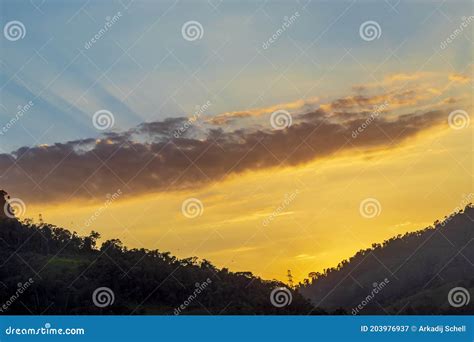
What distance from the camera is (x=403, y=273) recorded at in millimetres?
176000

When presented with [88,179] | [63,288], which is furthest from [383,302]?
[88,179]

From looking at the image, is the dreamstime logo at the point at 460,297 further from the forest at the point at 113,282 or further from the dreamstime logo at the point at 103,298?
the dreamstime logo at the point at 103,298

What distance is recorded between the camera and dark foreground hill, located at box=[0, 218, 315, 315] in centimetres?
7231

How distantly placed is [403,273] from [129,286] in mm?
111383

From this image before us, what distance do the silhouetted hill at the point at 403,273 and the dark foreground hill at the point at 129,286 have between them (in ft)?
229

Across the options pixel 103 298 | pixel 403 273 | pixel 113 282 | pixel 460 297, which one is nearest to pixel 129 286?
pixel 113 282

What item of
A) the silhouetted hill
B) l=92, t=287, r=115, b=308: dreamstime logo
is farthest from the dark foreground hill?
the silhouetted hill

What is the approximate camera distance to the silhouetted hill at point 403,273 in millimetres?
156000

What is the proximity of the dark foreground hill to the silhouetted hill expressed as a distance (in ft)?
229

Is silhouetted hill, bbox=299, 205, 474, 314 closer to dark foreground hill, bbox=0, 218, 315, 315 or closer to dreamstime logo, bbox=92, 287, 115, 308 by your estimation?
dark foreground hill, bbox=0, 218, 315, 315
